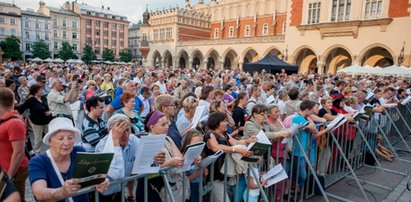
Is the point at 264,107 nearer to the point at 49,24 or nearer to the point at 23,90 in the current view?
the point at 23,90

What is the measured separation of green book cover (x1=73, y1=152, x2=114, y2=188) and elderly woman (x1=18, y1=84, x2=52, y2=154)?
4.41m

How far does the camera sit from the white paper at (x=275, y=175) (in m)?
3.47

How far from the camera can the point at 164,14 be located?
160 ft

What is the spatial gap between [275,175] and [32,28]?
73.5m

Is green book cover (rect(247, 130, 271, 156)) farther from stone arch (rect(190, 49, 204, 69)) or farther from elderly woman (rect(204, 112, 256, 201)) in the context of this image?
stone arch (rect(190, 49, 204, 69))

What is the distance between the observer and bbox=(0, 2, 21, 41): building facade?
57.6 meters

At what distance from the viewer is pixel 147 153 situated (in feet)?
7.70

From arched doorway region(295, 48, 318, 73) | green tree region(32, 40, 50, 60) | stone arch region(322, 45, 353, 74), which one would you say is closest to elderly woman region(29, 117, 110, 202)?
stone arch region(322, 45, 353, 74)

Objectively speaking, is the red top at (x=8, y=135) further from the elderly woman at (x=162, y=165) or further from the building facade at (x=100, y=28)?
the building facade at (x=100, y=28)

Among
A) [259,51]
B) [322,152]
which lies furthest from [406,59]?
[322,152]

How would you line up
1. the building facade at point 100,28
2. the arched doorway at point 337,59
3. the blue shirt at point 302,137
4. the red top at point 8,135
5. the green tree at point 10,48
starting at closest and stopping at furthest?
the red top at point 8,135, the blue shirt at point 302,137, the arched doorway at point 337,59, the green tree at point 10,48, the building facade at point 100,28

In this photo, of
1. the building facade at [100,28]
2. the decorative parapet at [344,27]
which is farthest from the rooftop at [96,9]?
the decorative parapet at [344,27]

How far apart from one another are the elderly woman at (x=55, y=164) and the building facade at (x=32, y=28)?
7164 centimetres

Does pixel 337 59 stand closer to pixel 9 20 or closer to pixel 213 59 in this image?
pixel 213 59
